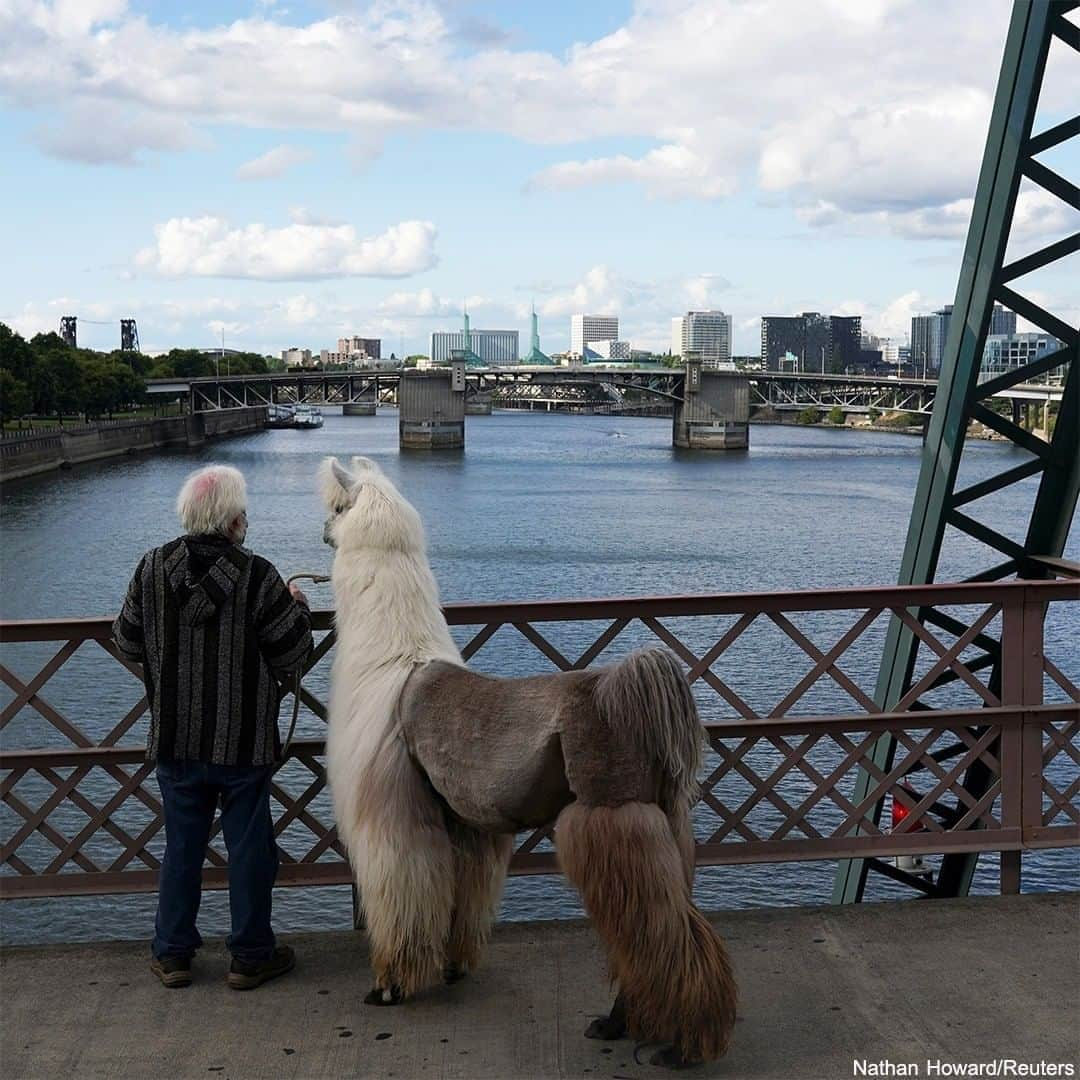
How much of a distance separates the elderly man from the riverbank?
63617 millimetres

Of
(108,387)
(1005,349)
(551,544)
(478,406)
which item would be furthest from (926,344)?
(1005,349)

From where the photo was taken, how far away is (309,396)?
120812 mm

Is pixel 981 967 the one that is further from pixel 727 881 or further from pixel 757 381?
pixel 757 381

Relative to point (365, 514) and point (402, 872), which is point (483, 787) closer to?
point (402, 872)

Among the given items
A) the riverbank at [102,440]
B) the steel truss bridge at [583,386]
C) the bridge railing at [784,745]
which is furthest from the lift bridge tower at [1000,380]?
the steel truss bridge at [583,386]

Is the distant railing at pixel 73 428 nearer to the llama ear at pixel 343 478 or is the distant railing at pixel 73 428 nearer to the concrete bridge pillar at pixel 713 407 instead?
the concrete bridge pillar at pixel 713 407

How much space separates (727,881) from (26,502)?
156 ft

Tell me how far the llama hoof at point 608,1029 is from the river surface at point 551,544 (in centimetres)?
912

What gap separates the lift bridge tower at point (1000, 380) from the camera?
6.34 metres

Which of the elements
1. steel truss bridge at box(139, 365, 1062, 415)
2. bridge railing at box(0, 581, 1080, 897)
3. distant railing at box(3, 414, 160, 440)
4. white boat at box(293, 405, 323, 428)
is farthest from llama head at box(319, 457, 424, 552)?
white boat at box(293, 405, 323, 428)

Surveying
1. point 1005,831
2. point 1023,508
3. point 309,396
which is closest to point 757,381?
point 309,396

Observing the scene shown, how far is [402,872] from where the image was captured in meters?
4.06

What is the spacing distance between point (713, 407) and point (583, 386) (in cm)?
1573

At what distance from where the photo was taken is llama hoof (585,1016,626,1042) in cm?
390
